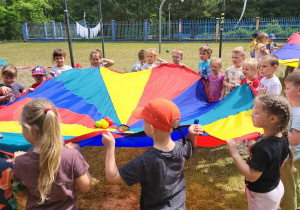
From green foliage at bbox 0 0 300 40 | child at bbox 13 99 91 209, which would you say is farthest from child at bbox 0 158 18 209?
green foliage at bbox 0 0 300 40

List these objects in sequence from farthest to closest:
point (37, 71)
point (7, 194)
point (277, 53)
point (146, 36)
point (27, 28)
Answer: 1. point (27, 28)
2. point (146, 36)
3. point (277, 53)
4. point (37, 71)
5. point (7, 194)

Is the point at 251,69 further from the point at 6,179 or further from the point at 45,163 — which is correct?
the point at 6,179

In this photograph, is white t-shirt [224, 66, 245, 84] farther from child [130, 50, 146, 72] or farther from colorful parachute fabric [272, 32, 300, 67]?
colorful parachute fabric [272, 32, 300, 67]

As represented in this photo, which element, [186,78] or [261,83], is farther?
[186,78]

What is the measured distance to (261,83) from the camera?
2854 mm

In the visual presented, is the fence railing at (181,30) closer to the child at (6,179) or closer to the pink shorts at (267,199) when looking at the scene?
the pink shorts at (267,199)

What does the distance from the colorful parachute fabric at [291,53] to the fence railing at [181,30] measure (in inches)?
540

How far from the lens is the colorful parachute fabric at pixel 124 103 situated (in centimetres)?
196

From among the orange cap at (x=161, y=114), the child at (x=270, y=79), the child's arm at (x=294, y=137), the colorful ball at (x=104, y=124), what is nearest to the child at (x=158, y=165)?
the orange cap at (x=161, y=114)

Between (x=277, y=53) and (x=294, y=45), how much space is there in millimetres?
509

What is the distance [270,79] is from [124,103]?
1.67 meters

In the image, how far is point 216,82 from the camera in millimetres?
3369

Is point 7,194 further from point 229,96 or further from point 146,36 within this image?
point 146,36

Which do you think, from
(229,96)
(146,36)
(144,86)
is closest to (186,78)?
(144,86)
